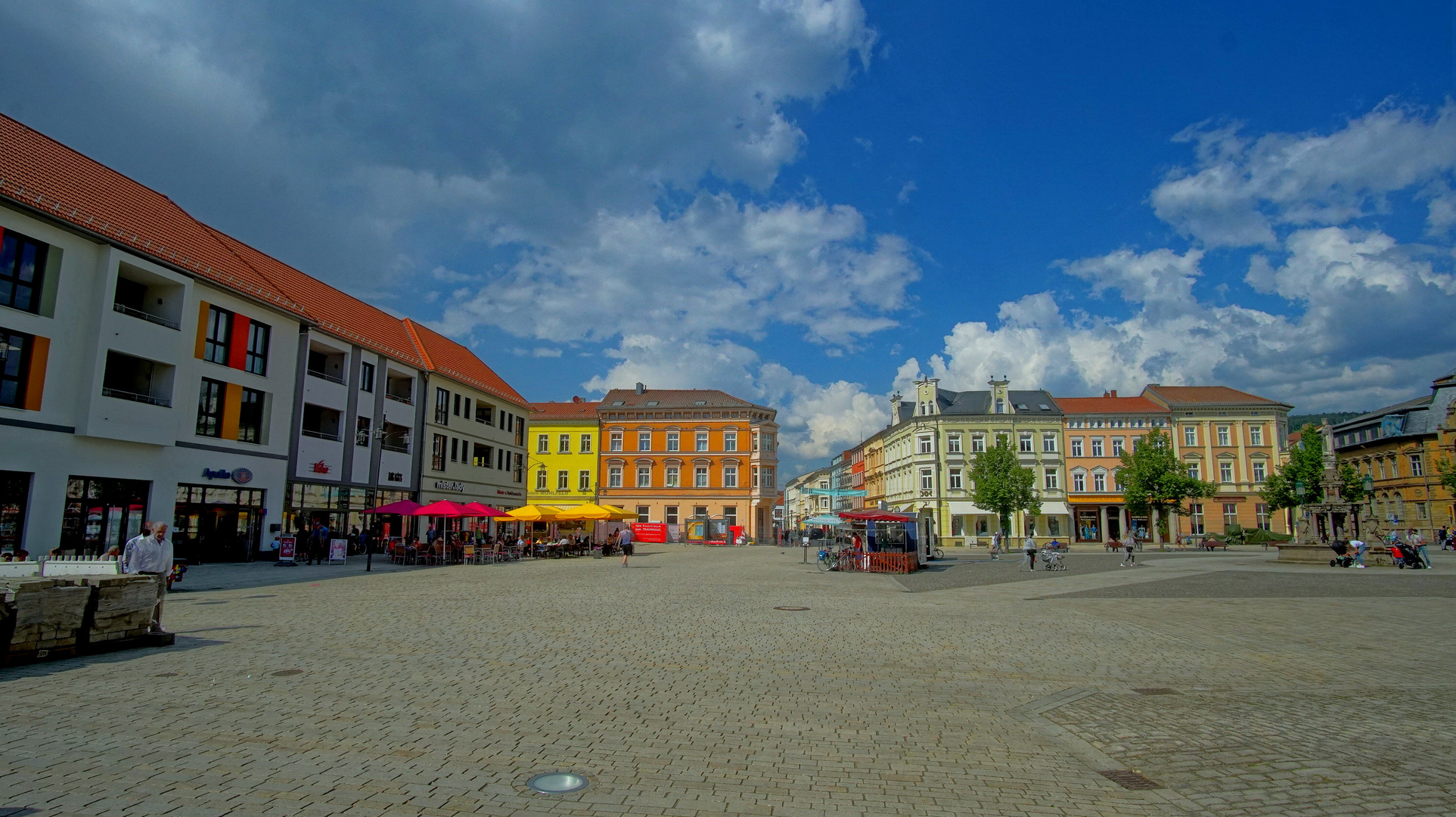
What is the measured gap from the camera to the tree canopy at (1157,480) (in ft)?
175

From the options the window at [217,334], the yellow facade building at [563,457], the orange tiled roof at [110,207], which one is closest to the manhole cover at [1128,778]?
the orange tiled roof at [110,207]

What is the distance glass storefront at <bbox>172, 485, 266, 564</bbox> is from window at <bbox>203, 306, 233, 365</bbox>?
16.2ft

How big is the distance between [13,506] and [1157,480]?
59629 mm

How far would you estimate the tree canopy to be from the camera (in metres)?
53.4

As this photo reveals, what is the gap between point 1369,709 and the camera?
307 inches

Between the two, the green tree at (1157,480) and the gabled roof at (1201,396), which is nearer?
the green tree at (1157,480)

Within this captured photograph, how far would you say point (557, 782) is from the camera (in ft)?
17.6

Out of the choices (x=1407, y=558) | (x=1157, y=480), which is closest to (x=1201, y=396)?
(x=1157, y=480)

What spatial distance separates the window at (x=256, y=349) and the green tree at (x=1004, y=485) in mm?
46257

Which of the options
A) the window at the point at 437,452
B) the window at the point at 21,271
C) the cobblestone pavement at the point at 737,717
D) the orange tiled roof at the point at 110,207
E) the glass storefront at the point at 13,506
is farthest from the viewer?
the window at the point at 437,452

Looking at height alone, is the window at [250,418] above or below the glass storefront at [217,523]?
above

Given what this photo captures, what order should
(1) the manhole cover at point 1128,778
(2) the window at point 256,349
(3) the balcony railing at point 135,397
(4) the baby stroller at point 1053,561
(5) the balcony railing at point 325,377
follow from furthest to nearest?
(5) the balcony railing at point 325,377 < (4) the baby stroller at point 1053,561 < (2) the window at point 256,349 < (3) the balcony railing at point 135,397 < (1) the manhole cover at point 1128,778

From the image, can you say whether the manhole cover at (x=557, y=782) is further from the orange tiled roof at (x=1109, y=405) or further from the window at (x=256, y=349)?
the orange tiled roof at (x=1109, y=405)

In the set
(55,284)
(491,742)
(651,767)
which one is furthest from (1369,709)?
(55,284)
